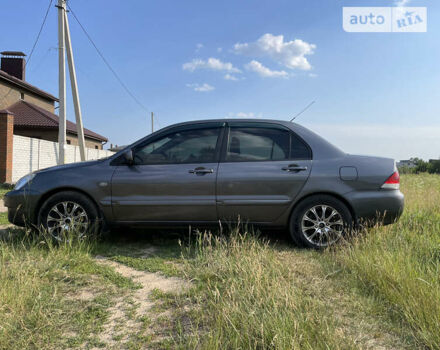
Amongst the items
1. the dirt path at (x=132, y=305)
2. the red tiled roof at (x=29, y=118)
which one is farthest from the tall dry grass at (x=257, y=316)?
the red tiled roof at (x=29, y=118)

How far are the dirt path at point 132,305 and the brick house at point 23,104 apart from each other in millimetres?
19502

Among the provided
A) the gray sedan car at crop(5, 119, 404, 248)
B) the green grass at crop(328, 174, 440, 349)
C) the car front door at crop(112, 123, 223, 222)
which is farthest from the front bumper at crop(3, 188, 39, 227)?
the green grass at crop(328, 174, 440, 349)

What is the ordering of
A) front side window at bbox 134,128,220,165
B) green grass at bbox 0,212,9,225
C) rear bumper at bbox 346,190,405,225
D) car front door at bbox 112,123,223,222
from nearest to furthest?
1. rear bumper at bbox 346,190,405,225
2. car front door at bbox 112,123,223,222
3. front side window at bbox 134,128,220,165
4. green grass at bbox 0,212,9,225

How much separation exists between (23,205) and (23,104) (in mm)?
22730

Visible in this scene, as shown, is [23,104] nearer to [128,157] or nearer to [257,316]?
[128,157]

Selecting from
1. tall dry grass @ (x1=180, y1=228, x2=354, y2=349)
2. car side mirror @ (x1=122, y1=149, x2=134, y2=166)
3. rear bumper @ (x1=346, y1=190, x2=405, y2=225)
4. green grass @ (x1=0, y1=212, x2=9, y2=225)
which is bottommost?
tall dry grass @ (x1=180, y1=228, x2=354, y2=349)

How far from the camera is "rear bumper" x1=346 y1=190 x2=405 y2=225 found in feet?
11.6

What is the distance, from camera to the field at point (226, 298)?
1.80 meters

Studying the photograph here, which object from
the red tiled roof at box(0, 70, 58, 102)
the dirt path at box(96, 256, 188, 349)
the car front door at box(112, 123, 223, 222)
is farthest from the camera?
the red tiled roof at box(0, 70, 58, 102)

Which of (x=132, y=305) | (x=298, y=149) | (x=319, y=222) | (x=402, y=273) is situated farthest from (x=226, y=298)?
(x=298, y=149)

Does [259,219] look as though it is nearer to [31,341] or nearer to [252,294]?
[252,294]

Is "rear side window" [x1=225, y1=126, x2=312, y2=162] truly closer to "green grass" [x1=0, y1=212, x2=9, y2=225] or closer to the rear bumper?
the rear bumper

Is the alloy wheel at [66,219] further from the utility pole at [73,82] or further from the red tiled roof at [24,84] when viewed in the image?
the red tiled roof at [24,84]

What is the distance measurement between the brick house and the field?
1938cm
